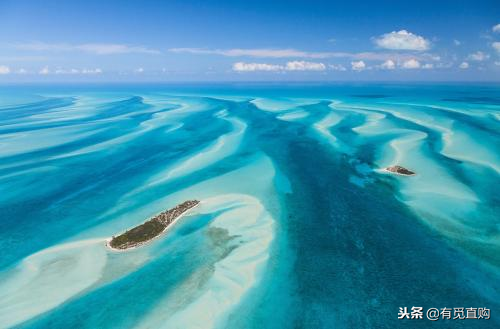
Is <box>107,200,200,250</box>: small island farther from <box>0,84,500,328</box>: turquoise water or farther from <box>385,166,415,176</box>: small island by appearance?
<box>385,166,415,176</box>: small island

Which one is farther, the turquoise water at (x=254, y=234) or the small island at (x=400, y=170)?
the small island at (x=400, y=170)

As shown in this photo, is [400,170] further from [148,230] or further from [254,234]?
[148,230]

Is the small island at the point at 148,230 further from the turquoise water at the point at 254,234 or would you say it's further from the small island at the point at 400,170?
the small island at the point at 400,170

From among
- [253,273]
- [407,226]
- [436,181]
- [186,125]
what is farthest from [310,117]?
[253,273]

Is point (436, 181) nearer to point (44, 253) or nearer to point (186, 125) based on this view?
point (44, 253)

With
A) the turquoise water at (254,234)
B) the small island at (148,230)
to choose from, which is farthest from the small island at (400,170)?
the small island at (148,230)

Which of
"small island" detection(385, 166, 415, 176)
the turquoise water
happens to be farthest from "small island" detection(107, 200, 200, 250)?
"small island" detection(385, 166, 415, 176)

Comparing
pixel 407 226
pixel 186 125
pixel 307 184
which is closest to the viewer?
pixel 407 226
